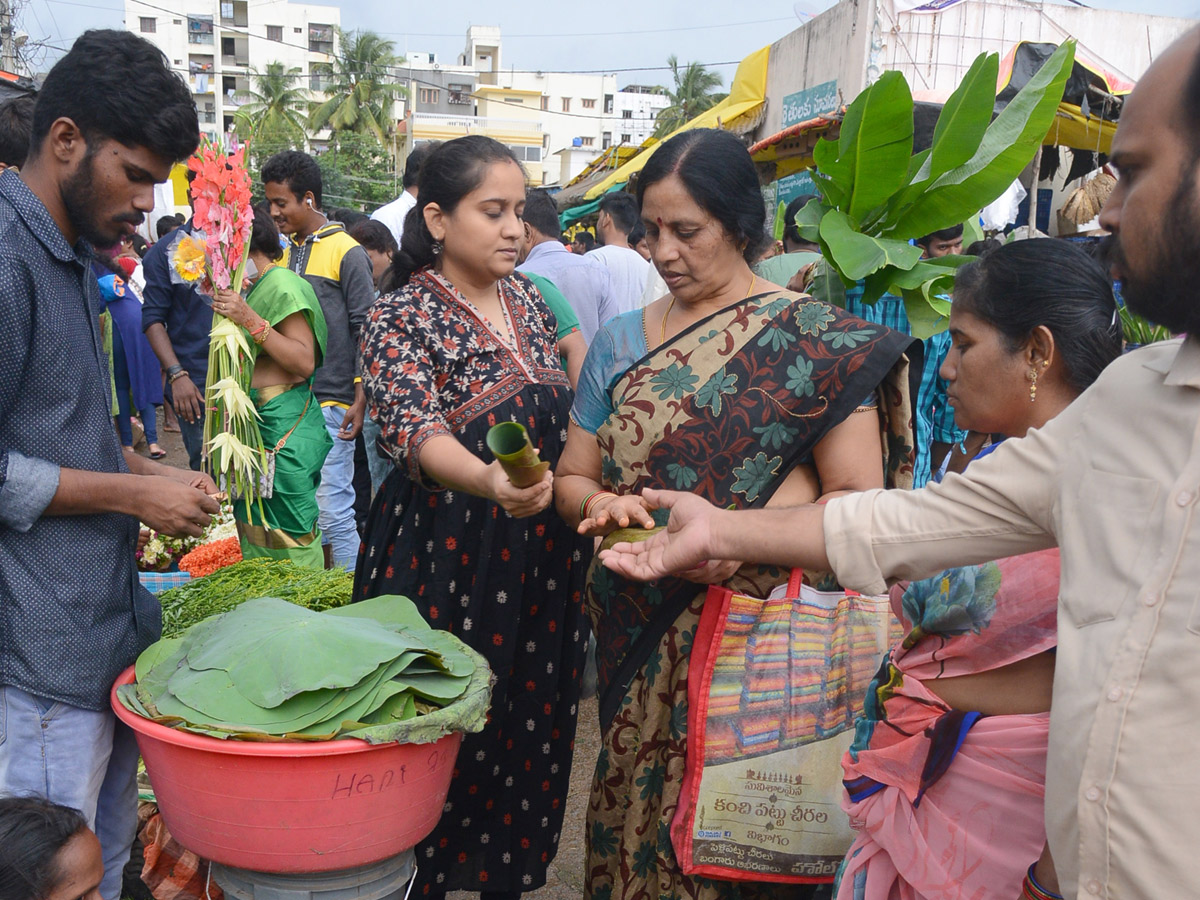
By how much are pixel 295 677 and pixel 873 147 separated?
2.03m

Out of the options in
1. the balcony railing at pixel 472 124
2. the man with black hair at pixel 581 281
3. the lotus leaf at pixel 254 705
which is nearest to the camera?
the lotus leaf at pixel 254 705

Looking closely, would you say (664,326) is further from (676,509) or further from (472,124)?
(472,124)

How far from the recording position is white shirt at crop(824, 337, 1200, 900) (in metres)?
1.08

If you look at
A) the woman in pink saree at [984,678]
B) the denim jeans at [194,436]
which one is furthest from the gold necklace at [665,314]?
the denim jeans at [194,436]

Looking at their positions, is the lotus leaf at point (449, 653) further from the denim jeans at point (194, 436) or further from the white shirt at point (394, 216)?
the white shirt at point (394, 216)

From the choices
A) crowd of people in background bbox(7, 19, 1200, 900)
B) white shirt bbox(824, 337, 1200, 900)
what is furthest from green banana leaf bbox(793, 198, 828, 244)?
white shirt bbox(824, 337, 1200, 900)

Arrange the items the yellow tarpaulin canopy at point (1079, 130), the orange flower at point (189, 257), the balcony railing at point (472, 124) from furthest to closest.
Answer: the balcony railing at point (472, 124) → the yellow tarpaulin canopy at point (1079, 130) → the orange flower at point (189, 257)

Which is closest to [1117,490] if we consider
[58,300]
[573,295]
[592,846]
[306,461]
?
[592,846]

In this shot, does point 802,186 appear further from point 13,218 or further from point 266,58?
point 266,58

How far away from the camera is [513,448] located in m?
1.95

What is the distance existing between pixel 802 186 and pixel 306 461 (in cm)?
754

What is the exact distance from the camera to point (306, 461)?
173 inches

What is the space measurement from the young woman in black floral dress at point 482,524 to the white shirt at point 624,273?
9.21 feet

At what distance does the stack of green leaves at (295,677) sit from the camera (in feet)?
5.66
